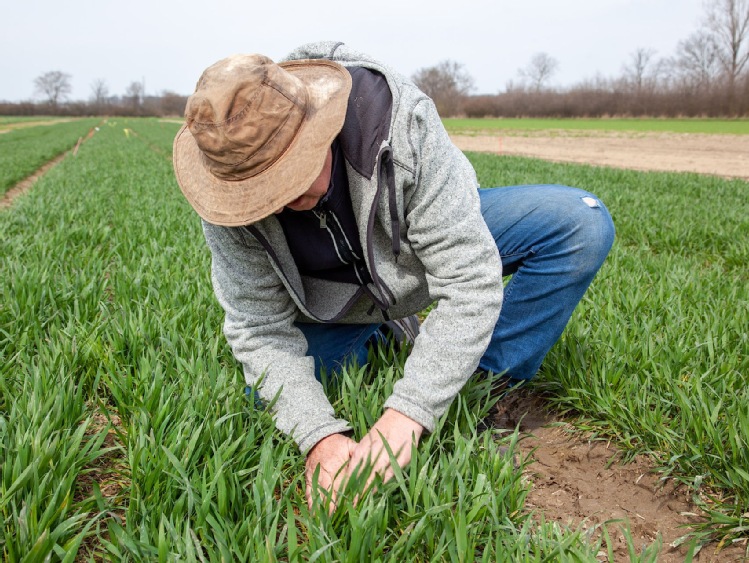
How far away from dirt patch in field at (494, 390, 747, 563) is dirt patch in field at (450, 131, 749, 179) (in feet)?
46.1

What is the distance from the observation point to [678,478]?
65.6 inches

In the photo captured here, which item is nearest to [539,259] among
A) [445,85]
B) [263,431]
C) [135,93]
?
[263,431]

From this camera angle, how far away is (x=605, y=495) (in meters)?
1.70

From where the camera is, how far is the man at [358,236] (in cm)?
134

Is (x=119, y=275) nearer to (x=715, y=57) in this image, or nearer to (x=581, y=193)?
(x=581, y=193)

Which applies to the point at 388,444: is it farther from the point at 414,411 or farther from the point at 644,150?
the point at 644,150

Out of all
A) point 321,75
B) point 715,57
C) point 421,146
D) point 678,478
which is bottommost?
point 678,478

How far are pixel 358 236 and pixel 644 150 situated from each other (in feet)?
79.8

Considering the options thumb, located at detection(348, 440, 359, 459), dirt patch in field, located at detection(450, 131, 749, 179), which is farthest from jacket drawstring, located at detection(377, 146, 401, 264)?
dirt patch in field, located at detection(450, 131, 749, 179)

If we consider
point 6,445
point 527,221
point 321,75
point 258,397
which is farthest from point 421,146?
point 6,445

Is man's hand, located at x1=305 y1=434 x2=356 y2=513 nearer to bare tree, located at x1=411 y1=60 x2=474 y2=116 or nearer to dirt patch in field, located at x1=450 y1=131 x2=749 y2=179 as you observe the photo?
dirt patch in field, located at x1=450 y1=131 x2=749 y2=179

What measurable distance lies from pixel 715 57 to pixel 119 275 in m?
65.6

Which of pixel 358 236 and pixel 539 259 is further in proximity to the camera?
pixel 539 259

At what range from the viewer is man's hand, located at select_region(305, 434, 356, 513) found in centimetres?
142
